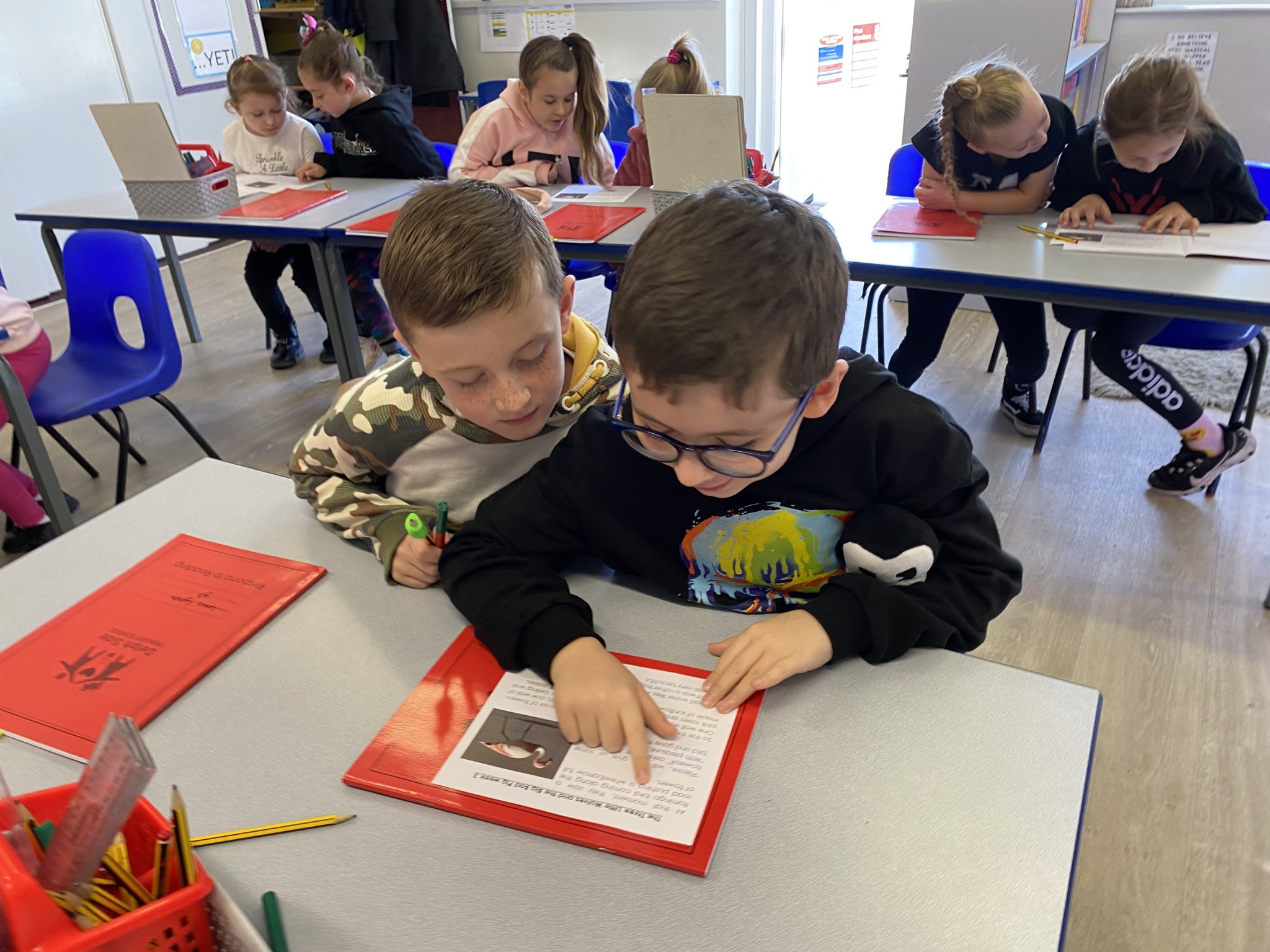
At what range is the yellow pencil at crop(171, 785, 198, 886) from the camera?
1.73 ft

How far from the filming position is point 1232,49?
3.34 metres

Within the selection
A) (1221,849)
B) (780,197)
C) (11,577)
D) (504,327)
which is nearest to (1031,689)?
(780,197)

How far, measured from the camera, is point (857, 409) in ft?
2.73

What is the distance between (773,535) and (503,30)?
4739 mm

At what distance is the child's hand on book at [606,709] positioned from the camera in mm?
707

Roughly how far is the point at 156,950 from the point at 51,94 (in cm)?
456

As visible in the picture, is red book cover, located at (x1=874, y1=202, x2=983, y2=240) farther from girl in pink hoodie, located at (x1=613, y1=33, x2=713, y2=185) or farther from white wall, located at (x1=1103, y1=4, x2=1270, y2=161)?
white wall, located at (x1=1103, y1=4, x2=1270, y2=161)

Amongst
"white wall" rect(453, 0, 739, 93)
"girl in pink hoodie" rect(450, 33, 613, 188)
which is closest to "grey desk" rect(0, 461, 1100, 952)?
"girl in pink hoodie" rect(450, 33, 613, 188)

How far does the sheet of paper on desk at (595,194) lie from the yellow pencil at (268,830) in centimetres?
206

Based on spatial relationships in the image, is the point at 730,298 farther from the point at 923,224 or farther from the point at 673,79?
the point at 673,79

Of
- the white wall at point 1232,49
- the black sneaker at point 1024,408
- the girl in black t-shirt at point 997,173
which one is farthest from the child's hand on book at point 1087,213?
the white wall at point 1232,49

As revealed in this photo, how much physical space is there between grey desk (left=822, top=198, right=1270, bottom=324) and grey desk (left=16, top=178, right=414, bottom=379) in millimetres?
1403

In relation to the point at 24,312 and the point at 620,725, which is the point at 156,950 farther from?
the point at 24,312

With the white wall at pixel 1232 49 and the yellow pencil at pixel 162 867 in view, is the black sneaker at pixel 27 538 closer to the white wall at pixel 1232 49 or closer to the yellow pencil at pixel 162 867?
the yellow pencil at pixel 162 867
